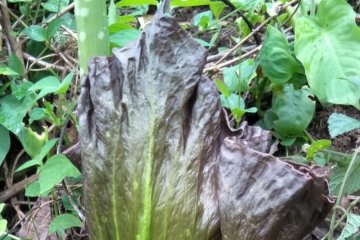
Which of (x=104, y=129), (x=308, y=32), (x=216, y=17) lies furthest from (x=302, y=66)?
(x=104, y=129)

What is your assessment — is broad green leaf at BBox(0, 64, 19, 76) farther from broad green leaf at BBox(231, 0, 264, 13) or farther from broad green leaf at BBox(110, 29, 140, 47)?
broad green leaf at BBox(231, 0, 264, 13)

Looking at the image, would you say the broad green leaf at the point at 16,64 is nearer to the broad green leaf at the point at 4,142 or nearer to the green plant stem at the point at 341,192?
the broad green leaf at the point at 4,142

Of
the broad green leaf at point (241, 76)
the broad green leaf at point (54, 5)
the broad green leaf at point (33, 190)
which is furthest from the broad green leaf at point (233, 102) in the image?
the broad green leaf at point (54, 5)

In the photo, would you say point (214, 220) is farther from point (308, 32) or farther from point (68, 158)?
point (308, 32)

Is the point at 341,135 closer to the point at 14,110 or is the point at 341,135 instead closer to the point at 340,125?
the point at 340,125

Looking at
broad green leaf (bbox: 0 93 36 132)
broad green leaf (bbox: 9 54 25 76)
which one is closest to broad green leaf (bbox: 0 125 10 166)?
broad green leaf (bbox: 0 93 36 132)

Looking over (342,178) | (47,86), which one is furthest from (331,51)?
(47,86)
